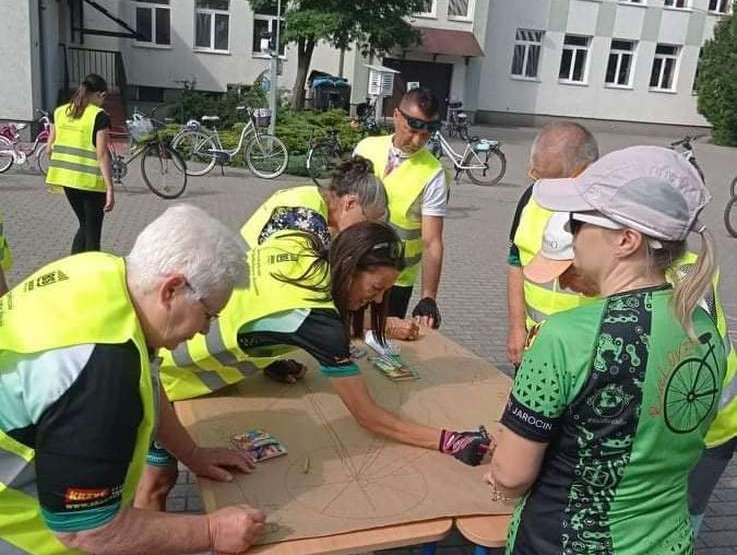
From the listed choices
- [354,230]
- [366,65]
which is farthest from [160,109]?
[354,230]

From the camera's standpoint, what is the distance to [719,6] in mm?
29000

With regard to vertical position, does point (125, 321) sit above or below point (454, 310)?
above

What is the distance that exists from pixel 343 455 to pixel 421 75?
2597 cm

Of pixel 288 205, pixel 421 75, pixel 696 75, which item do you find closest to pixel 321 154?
pixel 288 205

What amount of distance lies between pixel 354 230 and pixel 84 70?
19465 millimetres

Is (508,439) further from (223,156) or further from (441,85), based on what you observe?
(441,85)

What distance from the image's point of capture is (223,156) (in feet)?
41.7

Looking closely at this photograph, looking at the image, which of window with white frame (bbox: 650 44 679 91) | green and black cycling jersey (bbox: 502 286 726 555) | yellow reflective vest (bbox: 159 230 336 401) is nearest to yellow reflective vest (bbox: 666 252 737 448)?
green and black cycling jersey (bbox: 502 286 726 555)

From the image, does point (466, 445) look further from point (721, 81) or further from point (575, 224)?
point (721, 81)

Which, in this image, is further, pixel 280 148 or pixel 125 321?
pixel 280 148

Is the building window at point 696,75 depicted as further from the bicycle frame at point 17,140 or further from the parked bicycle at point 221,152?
the bicycle frame at point 17,140

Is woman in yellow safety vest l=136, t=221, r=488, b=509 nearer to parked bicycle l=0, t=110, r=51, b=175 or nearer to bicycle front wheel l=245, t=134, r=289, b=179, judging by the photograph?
parked bicycle l=0, t=110, r=51, b=175

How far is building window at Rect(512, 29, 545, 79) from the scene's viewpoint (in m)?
27.5

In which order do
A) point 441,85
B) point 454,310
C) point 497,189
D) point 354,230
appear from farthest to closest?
point 441,85 < point 497,189 < point 454,310 < point 354,230
